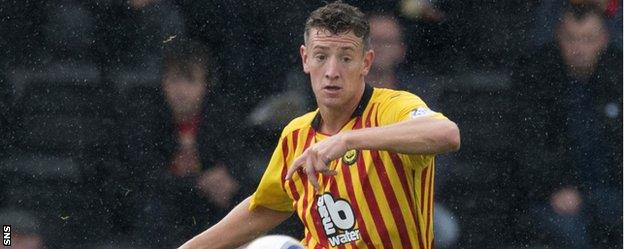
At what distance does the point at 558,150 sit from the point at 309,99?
1379mm

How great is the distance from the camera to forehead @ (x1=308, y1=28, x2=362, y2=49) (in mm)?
4824

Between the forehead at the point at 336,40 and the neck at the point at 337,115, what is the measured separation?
17 cm

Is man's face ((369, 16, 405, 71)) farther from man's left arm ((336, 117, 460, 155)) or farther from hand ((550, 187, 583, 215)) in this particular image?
man's left arm ((336, 117, 460, 155))

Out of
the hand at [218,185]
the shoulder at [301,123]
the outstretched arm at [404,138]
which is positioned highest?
the hand at [218,185]

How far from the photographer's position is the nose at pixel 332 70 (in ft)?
15.6

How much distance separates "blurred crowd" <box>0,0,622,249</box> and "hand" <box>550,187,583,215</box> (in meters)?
0.01

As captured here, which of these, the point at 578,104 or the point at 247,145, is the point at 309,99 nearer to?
the point at 247,145

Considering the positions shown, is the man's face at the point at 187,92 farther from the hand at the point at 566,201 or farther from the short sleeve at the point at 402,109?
the short sleeve at the point at 402,109

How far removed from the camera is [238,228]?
5.14m

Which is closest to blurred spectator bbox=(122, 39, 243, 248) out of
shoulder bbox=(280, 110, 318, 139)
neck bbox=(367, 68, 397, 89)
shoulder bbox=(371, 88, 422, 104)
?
neck bbox=(367, 68, 397, 89)

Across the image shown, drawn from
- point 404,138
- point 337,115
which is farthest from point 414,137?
point 337,115

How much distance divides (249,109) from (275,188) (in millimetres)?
2441

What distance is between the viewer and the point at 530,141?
7398 mm

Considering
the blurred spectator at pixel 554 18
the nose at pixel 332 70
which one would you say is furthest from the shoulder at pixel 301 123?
the blurred spectator at pixel 554 18
